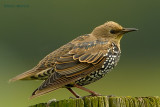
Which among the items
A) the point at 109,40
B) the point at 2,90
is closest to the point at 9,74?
the point at 2,90

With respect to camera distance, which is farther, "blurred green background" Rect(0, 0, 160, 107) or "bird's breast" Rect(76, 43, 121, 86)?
"blurred green background" Rect(0, 0, 160, 107)

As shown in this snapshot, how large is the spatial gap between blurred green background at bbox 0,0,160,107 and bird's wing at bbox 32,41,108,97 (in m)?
3.26

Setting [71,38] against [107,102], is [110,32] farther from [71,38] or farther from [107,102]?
[71,38]

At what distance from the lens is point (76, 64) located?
31.0 feet

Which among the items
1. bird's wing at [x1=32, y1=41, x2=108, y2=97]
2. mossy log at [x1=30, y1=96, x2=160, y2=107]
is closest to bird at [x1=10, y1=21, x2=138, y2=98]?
bird's wing at [x1=32, y1=41, x2=108, y2=97]

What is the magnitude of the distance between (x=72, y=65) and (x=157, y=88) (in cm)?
504

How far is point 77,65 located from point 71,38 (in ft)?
35.7

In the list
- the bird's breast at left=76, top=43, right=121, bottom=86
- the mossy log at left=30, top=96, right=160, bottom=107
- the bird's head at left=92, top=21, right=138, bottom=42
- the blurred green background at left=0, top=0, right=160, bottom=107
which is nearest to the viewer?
the mossy log at left=30, top=96, right=160, bottom=107

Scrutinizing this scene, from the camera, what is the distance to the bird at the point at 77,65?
9.23 meters

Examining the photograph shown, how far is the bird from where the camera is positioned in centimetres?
923

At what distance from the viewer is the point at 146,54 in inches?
737

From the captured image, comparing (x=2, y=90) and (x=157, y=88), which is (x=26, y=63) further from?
(x=157, y=88)

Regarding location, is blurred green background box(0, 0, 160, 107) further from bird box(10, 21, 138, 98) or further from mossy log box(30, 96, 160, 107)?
mossy log box(30, 96, 160, 107)

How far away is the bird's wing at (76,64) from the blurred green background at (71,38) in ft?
10.7
